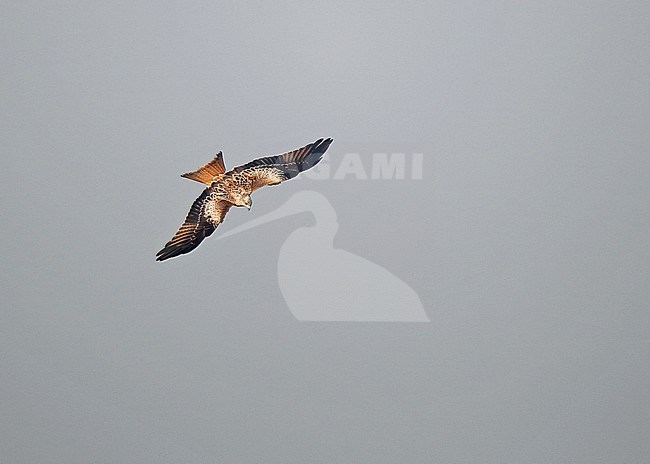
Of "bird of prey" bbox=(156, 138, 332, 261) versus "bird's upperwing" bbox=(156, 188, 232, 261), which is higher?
"bird of prey" bbox=(156, 138, 332, 261)

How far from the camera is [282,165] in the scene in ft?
5.56

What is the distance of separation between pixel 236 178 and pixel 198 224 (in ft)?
0.60

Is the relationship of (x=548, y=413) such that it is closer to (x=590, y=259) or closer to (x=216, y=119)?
(x=590, y=259)

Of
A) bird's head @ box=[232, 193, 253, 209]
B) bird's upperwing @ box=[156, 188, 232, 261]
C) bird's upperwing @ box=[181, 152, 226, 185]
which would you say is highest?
bird's upperwing @ box=[181, 152, 226, 185]

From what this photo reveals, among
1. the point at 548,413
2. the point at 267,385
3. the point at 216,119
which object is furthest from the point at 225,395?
the point at 548,413

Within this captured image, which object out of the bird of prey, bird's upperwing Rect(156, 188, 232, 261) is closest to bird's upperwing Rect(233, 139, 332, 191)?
the bird of prey

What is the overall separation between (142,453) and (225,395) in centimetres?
34

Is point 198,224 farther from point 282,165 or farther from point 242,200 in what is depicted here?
point 282,165

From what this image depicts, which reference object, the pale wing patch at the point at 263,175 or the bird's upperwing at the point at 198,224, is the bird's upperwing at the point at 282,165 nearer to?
the pale wing patch at the point at 263,175

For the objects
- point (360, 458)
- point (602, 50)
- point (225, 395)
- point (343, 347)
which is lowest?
point (360, 458)

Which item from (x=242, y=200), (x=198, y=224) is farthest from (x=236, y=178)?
(x=198, y=224)

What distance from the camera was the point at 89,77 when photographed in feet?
5.57

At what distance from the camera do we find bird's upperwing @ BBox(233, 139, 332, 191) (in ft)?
5.55

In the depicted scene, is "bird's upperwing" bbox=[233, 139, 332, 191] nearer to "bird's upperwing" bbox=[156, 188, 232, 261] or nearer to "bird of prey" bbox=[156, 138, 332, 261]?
"bird of prey" bbox=[156, 138, 332, 261]
